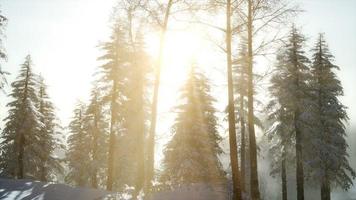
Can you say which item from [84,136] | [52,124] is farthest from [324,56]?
[52,124]

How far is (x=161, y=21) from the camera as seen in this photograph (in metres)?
19.5

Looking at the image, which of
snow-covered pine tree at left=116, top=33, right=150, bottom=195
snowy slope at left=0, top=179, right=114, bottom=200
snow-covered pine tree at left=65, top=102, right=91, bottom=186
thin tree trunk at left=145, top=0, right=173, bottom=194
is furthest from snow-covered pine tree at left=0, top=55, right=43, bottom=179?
thin tree trunk at left=145, top=0, right=173, bottom=194

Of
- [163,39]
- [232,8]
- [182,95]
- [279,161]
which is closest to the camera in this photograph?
[232,8]

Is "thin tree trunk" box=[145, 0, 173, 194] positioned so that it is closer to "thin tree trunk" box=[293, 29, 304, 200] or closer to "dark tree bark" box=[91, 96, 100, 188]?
"thin tree trunk" box=[293, 29, 304, 200]

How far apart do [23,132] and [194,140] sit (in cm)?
1778

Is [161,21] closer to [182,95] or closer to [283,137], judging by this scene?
[182,95]

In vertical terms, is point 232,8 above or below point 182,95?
above

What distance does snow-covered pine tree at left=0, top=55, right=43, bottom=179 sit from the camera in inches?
1406

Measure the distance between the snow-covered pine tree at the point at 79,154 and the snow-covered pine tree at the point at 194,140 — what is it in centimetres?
1444

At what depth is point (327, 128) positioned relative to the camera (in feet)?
101

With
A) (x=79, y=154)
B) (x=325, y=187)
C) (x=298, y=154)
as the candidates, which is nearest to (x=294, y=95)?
(x=298, y=154)

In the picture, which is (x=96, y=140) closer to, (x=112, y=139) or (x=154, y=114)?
(x=112, y=139)

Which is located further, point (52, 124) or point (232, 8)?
point (52, 124)

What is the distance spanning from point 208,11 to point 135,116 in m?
18.0
